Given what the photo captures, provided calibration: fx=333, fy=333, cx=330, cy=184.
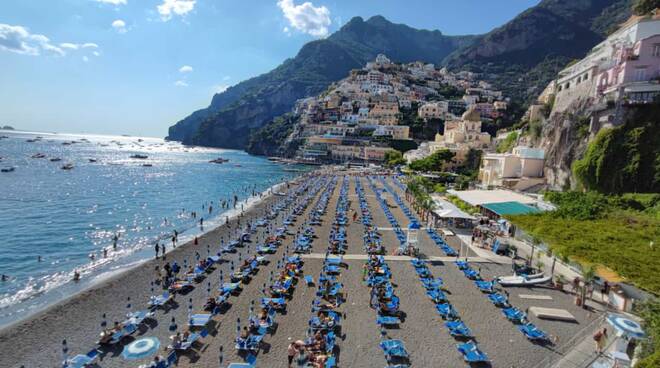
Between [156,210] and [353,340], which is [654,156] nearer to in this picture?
[353,340]

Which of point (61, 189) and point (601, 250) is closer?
point (601, 250)

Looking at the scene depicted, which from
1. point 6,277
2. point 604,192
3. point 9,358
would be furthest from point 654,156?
point 6,277

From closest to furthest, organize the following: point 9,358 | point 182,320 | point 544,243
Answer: point 9,358 → point 182,320 → point 544,243

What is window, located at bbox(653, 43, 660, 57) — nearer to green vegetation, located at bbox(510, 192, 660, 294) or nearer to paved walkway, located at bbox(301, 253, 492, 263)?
green vegetation, located at bbox(510, 192, 660, 294)

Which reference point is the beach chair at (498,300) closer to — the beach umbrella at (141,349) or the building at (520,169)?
the beach umbrella at (141,349)

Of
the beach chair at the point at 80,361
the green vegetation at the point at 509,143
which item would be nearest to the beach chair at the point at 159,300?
the beach chair at the point at 80,361
